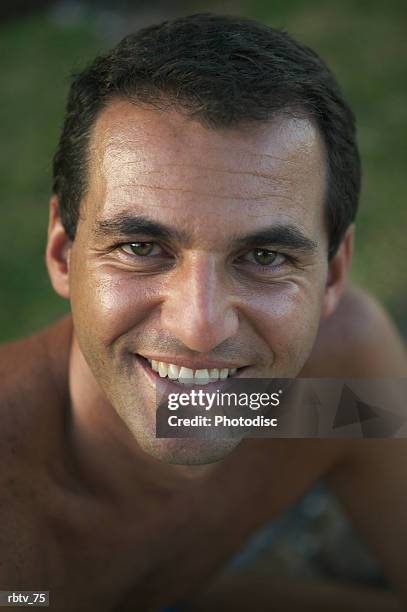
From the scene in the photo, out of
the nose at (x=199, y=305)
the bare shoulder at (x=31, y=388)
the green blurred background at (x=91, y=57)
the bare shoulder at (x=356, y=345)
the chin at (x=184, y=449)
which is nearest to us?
the nose at (x=199, y=305)

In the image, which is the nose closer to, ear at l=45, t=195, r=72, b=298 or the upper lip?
the upper lip

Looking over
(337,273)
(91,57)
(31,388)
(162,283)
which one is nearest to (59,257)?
(31,388)

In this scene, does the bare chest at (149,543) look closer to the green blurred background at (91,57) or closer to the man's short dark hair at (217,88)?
the man's short dark hair at (217,88)

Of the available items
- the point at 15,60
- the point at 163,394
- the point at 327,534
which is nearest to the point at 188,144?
the point at 163,394

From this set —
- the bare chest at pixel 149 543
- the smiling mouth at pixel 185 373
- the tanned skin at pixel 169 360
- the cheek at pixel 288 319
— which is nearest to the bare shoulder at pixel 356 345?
the tanned skin at pixel 169 360

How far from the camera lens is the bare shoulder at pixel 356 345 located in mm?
2742

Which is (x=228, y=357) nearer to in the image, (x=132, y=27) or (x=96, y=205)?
(x=96, y=205)

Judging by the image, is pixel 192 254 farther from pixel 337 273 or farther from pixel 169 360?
A: pixel 337 273

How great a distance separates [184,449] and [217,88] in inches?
37.0

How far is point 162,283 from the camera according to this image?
190 centimetres

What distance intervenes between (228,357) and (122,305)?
300 millimetres

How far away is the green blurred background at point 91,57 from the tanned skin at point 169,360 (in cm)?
218

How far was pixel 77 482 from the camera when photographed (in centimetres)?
236

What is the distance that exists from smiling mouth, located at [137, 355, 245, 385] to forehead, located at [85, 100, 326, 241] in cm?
38
